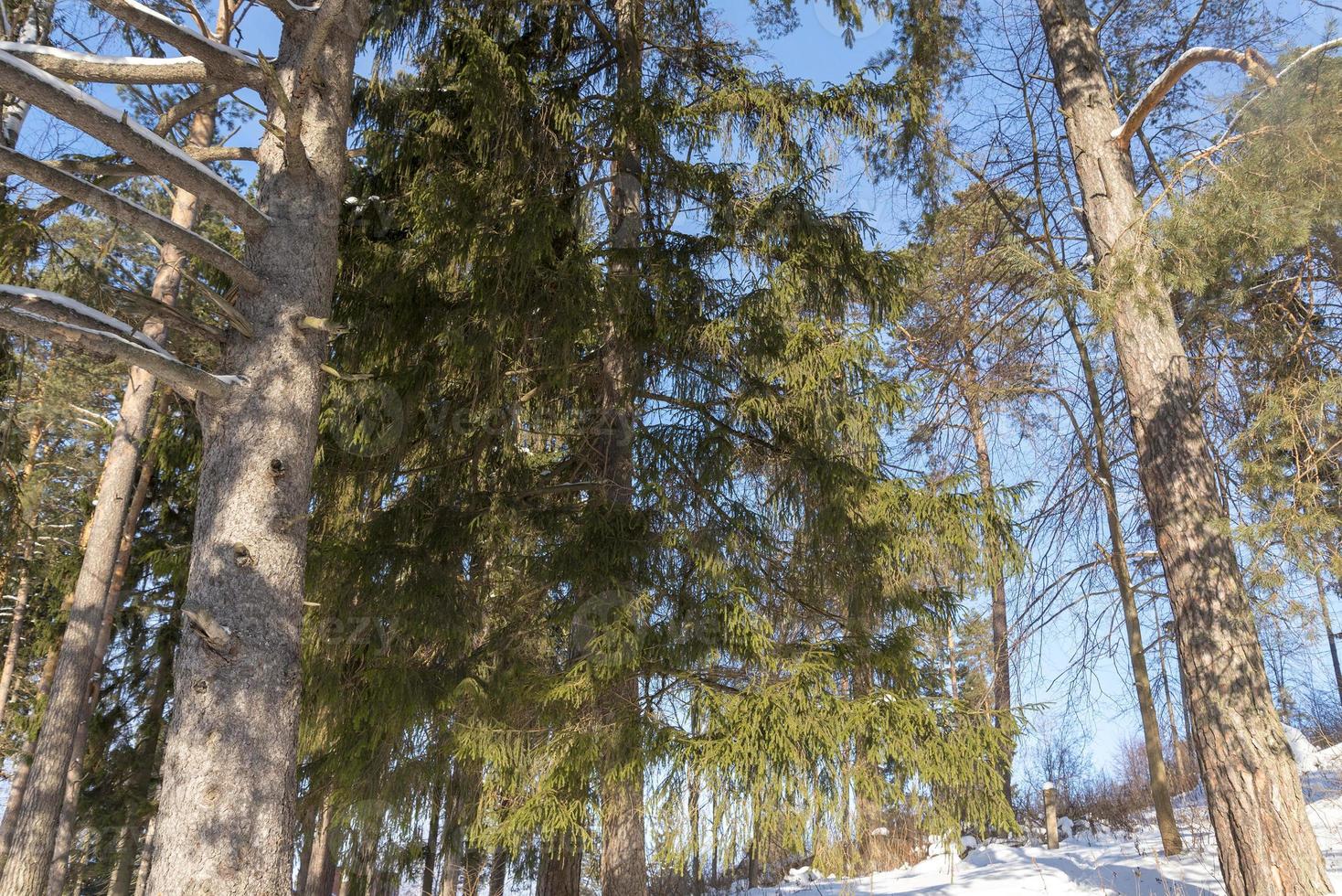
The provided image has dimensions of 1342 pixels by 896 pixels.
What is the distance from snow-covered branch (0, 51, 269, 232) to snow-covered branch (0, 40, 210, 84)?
0.84ft

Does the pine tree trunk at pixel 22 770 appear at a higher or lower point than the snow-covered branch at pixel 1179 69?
lower

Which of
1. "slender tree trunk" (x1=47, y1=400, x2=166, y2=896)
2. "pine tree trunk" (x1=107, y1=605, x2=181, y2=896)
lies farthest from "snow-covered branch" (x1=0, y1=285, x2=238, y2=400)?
"pine tree trunk" (x1=107, y1=605, x2=181, y2=896)

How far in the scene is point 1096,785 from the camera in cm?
1606

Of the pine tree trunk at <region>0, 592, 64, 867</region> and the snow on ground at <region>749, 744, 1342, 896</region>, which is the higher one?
the pine tree trunk at <region>0, 592, 64, 867</region>

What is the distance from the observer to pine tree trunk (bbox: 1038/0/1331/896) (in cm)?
501

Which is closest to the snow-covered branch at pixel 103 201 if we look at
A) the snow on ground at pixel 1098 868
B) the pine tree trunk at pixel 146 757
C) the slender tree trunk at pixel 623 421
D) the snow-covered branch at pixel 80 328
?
the snow-covered branch at pixel 80 328

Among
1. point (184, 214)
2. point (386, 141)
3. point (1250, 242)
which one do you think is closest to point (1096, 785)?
point (1250, 242)

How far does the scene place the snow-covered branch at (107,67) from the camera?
377cm

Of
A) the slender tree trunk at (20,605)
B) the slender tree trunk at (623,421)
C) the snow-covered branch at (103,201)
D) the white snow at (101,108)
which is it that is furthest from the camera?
the slender tree trunk at (20,605)

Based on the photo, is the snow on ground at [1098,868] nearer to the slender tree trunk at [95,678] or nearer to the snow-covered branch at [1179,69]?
the snow-covered branch at [1179,69]

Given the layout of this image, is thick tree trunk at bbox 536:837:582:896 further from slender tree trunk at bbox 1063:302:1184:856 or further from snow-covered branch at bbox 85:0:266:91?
slender tree trunk at bbox 1063:302:1184:856

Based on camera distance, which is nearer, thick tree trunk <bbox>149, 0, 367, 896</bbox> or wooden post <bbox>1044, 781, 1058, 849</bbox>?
thick tree trunk <bbox>149, 0, 367, 896</bbox>

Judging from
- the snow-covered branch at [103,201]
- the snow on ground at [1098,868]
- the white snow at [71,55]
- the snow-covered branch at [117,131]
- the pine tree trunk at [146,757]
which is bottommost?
the snow on ground at [1098,868]

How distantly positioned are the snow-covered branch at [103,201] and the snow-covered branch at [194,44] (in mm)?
991
